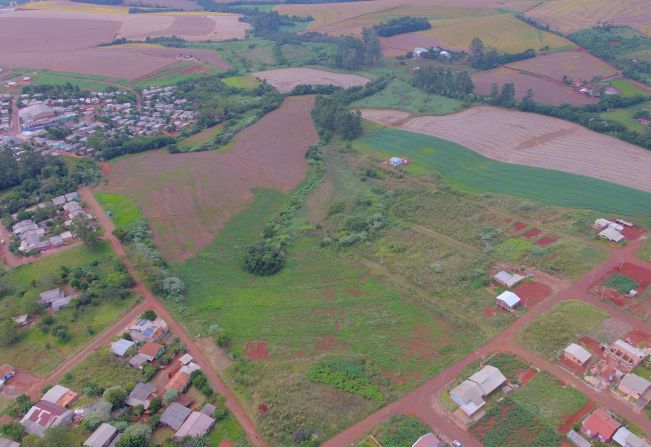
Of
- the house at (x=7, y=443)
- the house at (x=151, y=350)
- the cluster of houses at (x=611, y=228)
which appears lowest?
the house at (x=7, y=443)

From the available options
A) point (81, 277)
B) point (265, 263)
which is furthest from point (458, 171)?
point (81, 277)

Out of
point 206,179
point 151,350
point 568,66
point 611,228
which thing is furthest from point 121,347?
point 568,66

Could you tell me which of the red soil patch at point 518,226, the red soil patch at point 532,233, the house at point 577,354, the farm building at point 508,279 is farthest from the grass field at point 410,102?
the house at point 577,354

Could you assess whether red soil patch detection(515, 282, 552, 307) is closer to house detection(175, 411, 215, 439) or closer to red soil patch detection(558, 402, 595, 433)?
red soil patch detection(558, 402, 595, 433)

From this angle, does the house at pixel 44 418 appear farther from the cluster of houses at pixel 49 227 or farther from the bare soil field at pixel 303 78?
the bare soil field at pixel 303 78

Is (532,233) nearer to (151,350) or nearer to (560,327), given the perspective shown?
(560,327)

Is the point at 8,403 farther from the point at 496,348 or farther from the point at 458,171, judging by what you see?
the point at 458,171
